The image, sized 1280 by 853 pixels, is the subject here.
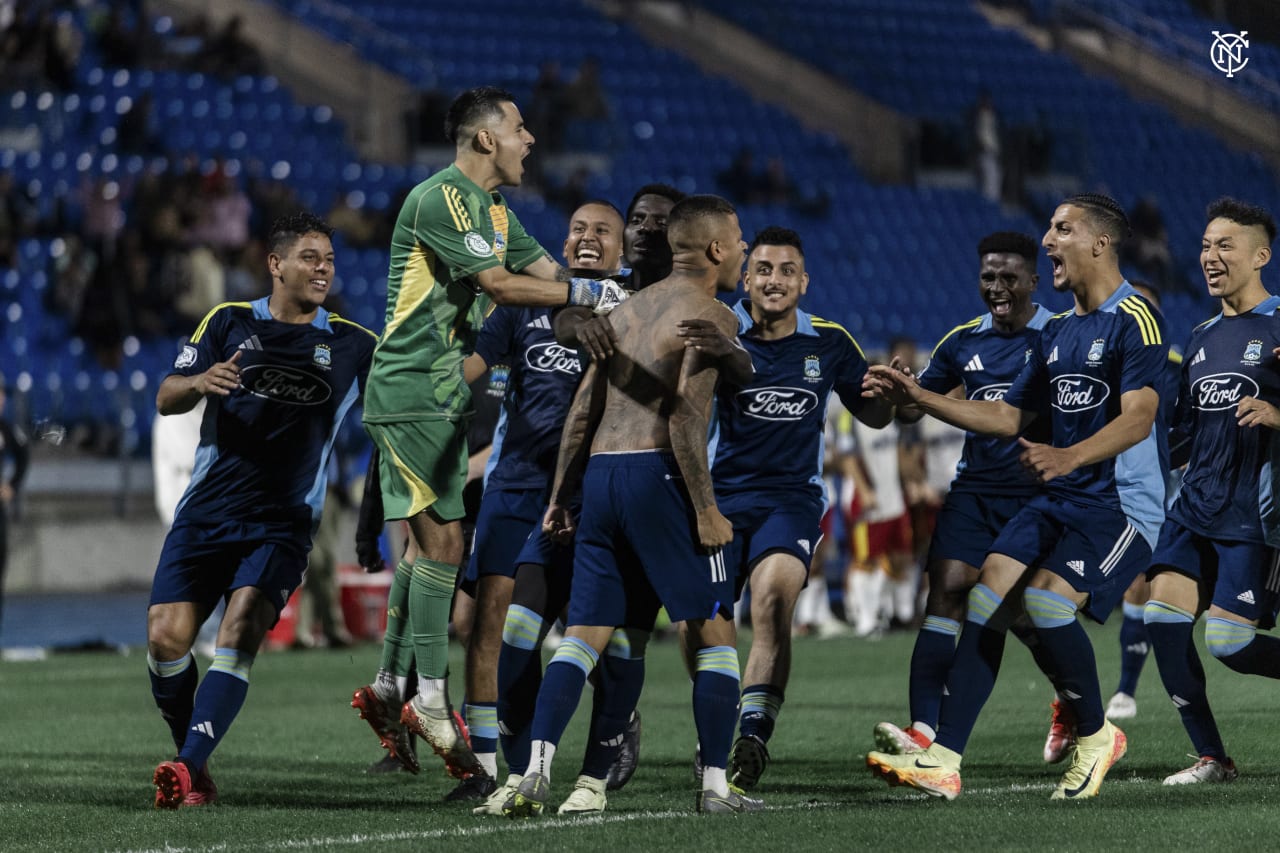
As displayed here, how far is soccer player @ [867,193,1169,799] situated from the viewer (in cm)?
703

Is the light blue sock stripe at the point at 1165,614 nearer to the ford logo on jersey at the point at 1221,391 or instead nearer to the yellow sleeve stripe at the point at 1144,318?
the ford logo on jersey at the point at 1221,391

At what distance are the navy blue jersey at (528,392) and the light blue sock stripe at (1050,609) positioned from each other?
6.77ft

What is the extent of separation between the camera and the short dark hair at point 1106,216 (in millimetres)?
7391

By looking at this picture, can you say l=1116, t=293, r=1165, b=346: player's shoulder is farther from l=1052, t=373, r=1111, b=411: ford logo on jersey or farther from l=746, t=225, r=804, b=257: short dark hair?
l=746, t=225, r=804, b=257: short dark hair

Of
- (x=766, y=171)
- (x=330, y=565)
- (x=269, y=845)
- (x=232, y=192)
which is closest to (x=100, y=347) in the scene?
(x=232, y=192)

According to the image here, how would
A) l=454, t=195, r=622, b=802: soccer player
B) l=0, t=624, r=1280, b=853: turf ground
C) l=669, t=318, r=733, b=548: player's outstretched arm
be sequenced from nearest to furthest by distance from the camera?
l=0, t=624, r=1280, b=853: turf ground < l=669, t=318, r=733, b=548: player's outstretched arm < l=454, t=195, r=622, b=802: soccer player

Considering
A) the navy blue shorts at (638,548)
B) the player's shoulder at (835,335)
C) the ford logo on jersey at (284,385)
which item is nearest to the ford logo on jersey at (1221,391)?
the player's shoulder at (835,335)

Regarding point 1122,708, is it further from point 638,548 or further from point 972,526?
point 638,548

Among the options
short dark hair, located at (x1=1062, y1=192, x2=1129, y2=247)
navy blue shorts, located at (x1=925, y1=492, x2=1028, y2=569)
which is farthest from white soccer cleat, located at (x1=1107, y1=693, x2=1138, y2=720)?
short dark hair, located at (x1=1062, y1=192, x2=1129, y2=247)

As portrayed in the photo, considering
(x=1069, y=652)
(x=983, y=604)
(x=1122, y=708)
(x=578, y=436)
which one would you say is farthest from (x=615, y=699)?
(x=1122, y=708)

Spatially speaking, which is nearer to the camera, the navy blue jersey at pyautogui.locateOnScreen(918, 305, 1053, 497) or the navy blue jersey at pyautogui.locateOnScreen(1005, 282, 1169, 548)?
the navy blue jersey at pyautogui.locateOnScreen(1005, 282, 1169, 548)

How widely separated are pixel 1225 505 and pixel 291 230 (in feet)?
13.1

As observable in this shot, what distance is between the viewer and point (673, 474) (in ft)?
21.7

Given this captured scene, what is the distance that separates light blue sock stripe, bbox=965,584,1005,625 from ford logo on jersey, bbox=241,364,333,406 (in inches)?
109
